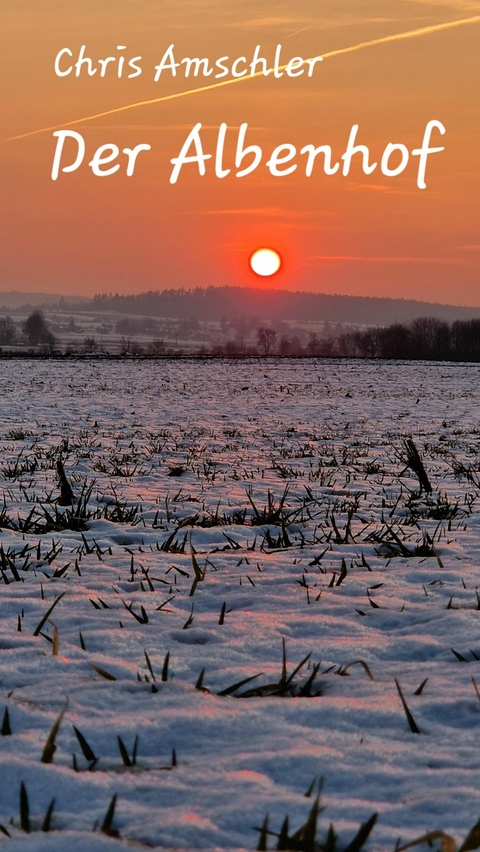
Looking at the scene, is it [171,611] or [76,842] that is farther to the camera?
[171,611]

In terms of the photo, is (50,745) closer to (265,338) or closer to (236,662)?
(236,662)

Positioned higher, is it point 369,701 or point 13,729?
point 369,701

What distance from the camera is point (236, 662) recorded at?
2.99m

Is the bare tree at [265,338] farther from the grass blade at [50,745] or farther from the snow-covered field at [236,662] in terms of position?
A: the grass blade at [50,745]

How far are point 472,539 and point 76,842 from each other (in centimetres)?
416

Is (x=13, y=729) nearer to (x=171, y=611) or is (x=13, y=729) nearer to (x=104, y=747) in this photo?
(x=104, y=747)

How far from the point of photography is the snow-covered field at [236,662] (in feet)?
6.27

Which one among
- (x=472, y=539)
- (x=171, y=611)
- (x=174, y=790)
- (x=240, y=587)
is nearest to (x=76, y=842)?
(x=174, y=790)

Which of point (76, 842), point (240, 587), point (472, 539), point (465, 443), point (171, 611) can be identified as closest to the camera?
point (76, 842)

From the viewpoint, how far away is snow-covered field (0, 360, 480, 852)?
1.91 m

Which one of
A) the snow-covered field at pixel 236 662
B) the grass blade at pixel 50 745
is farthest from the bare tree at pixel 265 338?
the grass blade at pixel 50 745

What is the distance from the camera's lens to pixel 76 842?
174 cm

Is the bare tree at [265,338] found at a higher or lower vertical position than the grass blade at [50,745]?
higher

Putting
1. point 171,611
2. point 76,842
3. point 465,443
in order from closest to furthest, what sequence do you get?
point 76,842
point 171,611
point 465,443
